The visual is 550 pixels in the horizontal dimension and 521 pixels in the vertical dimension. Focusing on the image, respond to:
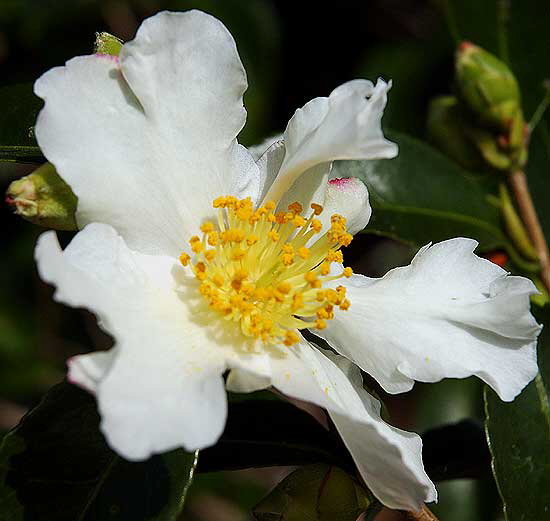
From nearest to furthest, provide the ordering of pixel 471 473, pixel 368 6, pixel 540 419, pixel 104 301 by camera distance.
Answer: pixel 104 301 → pixel 540 419 → pixel 471 473 → pixel 368 6

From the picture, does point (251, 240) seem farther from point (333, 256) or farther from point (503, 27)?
point (503, 27)

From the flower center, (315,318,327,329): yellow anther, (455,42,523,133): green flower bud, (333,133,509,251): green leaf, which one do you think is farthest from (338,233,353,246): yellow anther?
(455,42,523,133): green flower bud

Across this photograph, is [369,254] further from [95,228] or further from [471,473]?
[95,228]

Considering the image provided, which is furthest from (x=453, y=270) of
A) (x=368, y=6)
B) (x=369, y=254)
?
(x=368, y=6)

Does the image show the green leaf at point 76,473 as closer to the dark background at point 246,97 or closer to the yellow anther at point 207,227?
the yellow anther at point 207,227

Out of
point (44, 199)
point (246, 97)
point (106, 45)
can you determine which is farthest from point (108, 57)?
point (246, 97)
